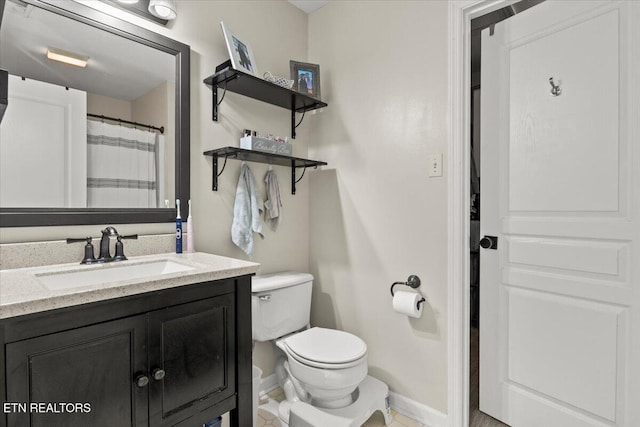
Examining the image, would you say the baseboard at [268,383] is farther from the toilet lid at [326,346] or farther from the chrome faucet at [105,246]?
the chrome faucet at [105,246]

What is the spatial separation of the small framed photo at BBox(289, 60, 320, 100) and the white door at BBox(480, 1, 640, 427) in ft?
3.09

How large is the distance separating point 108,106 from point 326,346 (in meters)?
1.48

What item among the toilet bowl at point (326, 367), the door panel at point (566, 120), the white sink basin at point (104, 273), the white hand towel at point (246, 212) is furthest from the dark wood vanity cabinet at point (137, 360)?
the door panel at point (566, 120)

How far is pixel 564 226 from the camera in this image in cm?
150

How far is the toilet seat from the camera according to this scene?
1.53m

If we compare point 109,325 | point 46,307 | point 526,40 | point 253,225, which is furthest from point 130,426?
point 526,40

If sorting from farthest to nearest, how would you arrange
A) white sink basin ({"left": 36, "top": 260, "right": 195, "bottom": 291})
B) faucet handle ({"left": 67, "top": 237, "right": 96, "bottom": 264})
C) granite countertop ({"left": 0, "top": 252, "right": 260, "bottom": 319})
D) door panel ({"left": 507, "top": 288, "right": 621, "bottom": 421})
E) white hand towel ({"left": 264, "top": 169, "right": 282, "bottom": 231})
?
white hand towel ({"left": 264, "top": 169, "right": 282, "bottom": 231}), door panel ({"left": 507, "top": 288, "right": 621, "bottom": 421}), faucet handle ({"left": 67, "top": 237, "right": 96, "bottom": 264}), white sink basin ({"left": 36, "top": 260, "right": 195, "bottom": 291}), granite countertop ({"left": 0, "top": 252, "right": 260, "bottom": 319})

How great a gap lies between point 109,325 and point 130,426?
32 centimetres

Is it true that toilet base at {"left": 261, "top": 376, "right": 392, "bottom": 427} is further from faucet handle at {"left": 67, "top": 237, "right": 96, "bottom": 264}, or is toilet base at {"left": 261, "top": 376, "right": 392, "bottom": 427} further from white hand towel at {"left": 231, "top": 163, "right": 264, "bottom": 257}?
faucet handle at {"left": 67, "top": 237, "right": 96, "bottom": 264}

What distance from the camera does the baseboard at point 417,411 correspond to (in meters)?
1.72

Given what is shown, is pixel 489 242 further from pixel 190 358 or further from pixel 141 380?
pixel 141 380

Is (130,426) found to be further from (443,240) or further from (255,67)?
(255,67)

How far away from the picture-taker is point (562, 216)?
1.51m

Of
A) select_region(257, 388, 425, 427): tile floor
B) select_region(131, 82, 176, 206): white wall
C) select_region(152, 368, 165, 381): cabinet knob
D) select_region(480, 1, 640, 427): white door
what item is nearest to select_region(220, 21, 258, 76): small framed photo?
select_region(131, 82, 176, 206): white wall
